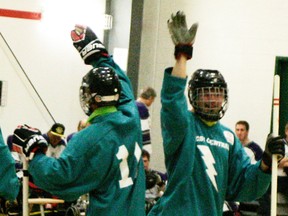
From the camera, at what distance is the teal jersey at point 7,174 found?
461 centimetres

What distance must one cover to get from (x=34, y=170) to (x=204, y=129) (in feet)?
3.24

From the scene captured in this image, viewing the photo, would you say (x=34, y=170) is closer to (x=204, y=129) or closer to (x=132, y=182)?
(x=132, y=182)

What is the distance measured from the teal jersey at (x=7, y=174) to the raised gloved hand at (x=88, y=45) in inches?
30.9

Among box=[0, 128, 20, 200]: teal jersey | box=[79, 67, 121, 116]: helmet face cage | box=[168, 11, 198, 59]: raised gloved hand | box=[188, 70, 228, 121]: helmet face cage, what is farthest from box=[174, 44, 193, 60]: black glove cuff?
box=[0, 128, 20, 200]: teal jersey

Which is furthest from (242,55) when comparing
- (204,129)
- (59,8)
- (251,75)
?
(204,129)

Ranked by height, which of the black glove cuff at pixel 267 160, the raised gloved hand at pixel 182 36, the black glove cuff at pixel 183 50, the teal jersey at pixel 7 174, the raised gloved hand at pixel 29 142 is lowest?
the teal jersey at pixel 7 174

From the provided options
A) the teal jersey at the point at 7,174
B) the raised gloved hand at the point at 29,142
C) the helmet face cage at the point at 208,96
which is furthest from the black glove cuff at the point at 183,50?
the teal jersey at the point at 7,174

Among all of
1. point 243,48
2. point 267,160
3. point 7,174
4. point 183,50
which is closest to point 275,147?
point 267,160

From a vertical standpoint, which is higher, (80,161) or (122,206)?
(80,161)

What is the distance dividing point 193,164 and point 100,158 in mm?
515

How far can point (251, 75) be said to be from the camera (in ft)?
37.0

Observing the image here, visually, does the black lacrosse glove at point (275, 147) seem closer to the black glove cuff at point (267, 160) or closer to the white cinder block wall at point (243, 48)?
the black glove cuff at point (267, 160)

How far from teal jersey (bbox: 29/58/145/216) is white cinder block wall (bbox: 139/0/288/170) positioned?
6.93 metres

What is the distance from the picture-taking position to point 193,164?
4.26 metres
